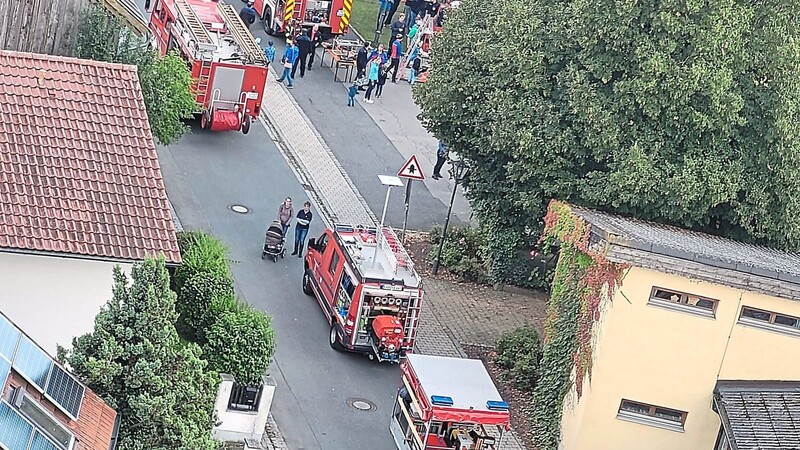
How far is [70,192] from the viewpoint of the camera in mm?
19672

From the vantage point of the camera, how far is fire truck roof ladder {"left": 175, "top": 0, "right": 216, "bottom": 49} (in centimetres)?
3541

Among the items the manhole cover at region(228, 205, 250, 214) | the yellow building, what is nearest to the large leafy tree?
the yellow building

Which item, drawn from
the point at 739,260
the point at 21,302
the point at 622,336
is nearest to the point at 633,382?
the point at 622,336

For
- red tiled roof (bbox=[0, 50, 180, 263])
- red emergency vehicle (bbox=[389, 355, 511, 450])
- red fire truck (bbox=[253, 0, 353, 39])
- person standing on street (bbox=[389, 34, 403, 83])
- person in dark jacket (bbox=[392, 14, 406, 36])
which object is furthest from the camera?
person in dark jacket (bbox=[392, 14, 406, 36])

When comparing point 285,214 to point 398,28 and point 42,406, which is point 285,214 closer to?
point 42,406

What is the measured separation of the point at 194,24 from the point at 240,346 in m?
15.8

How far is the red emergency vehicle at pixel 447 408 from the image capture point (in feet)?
72.9

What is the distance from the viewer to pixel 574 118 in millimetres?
26594

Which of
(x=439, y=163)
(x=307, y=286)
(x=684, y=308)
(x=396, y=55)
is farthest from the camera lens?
(x=396, y=55)

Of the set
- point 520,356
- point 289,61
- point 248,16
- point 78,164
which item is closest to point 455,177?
point 520,356

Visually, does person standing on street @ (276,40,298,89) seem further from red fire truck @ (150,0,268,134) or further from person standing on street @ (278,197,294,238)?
person standing on street @ (278,197,294,238)

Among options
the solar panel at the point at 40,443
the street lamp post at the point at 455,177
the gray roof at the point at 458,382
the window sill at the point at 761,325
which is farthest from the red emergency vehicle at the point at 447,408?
the solar panel at the point at 40,443

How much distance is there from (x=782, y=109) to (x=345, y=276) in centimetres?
867

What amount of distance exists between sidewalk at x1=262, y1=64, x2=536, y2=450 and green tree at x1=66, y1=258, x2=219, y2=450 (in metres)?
9.60
